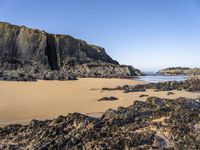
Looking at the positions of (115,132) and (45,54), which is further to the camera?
(45,54)

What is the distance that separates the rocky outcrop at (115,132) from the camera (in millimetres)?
7859

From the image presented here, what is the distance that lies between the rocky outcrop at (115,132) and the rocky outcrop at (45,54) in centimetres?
2882

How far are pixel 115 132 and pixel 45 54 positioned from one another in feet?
119

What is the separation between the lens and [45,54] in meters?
44.2

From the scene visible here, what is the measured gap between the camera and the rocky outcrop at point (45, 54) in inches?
1631

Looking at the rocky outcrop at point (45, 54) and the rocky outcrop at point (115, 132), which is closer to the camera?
the rocky outcrop at point (115, 132)

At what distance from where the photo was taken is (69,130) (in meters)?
8.92

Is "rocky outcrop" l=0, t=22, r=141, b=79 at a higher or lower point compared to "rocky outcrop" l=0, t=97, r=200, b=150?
higher

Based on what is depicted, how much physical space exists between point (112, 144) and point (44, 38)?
39518mm

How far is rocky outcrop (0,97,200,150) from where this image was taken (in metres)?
7.86

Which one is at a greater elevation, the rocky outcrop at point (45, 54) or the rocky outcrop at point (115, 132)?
the rocky outcrop at point (45, 54)

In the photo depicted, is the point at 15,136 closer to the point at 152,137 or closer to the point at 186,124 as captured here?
the point at 152,137

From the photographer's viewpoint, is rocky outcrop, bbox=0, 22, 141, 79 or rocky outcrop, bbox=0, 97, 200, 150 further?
rocky outcrop, bbox=0, 22, 141, 79

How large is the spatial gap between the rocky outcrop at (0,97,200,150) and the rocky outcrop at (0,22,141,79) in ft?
94.6
